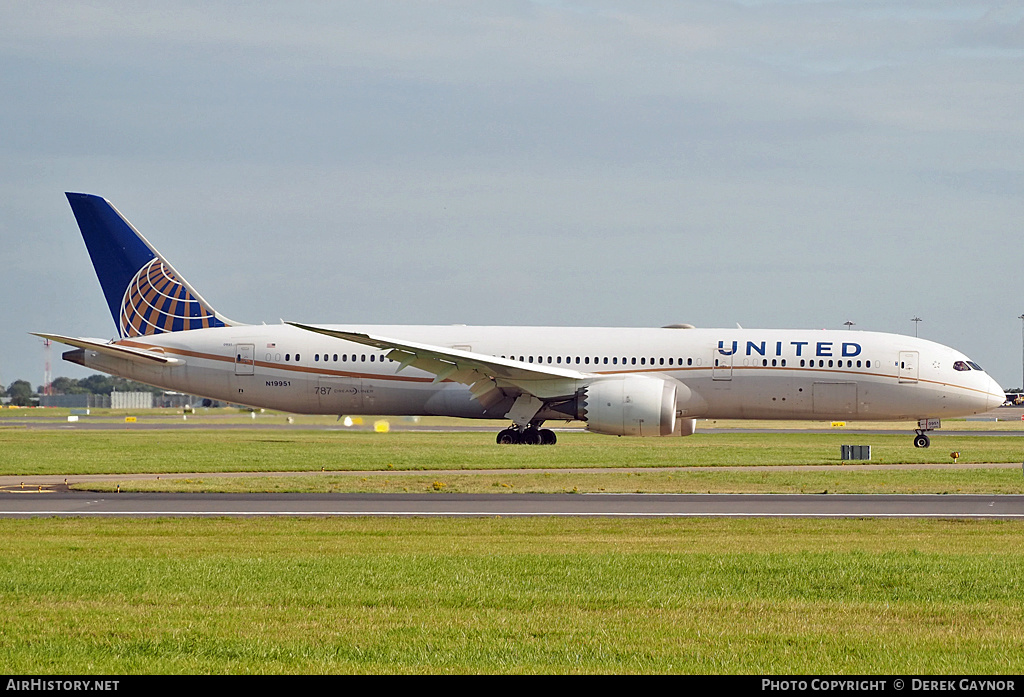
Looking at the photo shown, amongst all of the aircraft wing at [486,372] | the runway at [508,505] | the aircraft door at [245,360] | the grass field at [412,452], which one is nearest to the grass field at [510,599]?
the runway at [508,505]

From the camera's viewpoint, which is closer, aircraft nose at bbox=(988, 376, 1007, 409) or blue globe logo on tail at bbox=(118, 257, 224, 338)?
aircraft nose at bbox=(988, 376, 1007, 409)

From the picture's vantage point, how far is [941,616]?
993 cm

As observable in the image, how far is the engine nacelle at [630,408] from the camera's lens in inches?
1336

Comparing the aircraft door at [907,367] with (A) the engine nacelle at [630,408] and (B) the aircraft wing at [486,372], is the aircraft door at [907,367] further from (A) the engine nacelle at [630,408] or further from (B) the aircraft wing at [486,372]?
(B) the aircraft wing at [486,372]

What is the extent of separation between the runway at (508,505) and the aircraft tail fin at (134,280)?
65.5ft

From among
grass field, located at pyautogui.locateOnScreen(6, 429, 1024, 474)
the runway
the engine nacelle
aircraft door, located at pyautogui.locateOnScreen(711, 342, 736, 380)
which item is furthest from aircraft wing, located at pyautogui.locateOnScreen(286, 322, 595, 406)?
A: the runway

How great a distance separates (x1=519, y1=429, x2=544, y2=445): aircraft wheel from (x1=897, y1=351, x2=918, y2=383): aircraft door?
465 inches

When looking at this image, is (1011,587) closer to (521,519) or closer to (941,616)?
(941,616)

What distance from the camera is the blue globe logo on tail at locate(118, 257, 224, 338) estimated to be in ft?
135

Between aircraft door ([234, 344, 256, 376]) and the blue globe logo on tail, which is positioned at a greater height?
the blue globe logo on tail

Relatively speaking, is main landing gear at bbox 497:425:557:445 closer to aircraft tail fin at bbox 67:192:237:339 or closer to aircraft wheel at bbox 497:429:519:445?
aircraft wheel at bbox 497:429:519:445

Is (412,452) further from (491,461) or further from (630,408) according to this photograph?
(630,408)

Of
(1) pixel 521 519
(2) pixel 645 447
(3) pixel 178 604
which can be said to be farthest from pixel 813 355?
(3) pixel 178 604

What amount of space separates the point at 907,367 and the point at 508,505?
22.3 metres
